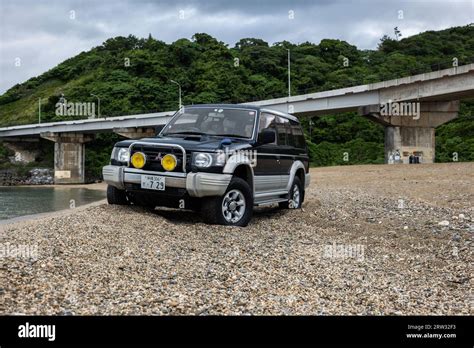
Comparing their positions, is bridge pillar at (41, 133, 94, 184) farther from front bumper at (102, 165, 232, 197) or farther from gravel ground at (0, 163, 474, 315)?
front bumper at (102, 165, 232, 197)

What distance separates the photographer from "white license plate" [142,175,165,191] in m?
7.91

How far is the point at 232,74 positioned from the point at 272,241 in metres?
68.3

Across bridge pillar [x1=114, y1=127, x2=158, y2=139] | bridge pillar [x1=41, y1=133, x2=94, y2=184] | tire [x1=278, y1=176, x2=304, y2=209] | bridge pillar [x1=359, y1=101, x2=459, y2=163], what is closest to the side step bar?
tire [x1=278, y1=176, x2=304, y2=209]

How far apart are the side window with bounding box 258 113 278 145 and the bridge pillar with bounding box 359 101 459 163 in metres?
28.8

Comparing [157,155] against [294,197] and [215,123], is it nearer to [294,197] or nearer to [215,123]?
[215,123]

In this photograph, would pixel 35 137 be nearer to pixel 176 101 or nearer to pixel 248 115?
pixel 176 101

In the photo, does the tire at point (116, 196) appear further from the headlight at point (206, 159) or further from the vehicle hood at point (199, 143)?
the headlight at point (206, 159)

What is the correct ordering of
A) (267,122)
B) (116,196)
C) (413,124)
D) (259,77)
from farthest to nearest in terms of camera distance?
(259,77), (413,124), (267,122), (116,196)

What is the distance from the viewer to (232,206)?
830 cm

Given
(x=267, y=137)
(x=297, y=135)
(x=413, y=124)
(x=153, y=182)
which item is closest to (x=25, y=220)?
(x=153, y=182)

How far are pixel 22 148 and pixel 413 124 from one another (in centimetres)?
6424

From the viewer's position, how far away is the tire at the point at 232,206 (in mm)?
7922
